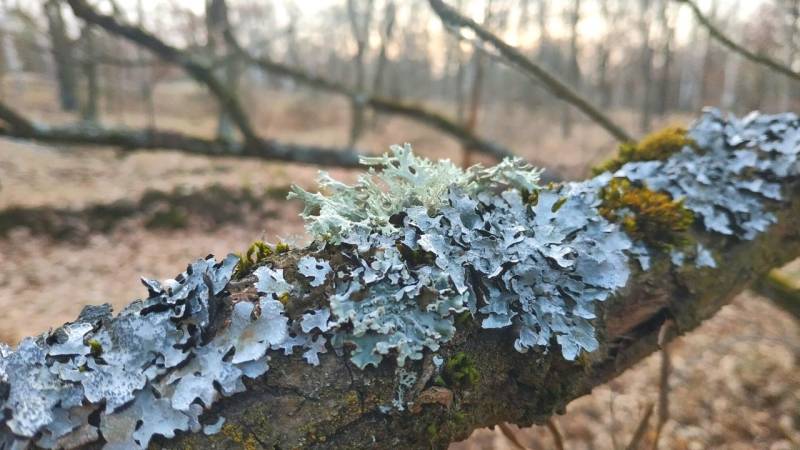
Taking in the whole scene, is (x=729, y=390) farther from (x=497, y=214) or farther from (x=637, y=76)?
(x=637, y=76)

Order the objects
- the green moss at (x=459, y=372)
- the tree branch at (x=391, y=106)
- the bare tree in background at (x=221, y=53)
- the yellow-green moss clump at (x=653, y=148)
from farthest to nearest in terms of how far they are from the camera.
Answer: the bare tree in background at (x=221, y=53), the tree branch at (x=391, y=106), the yellow-green moss clump at (x=653, y=148), the green moss at (x=459, y=372)

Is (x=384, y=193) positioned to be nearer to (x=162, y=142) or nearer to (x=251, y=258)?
(x=251, y=258)

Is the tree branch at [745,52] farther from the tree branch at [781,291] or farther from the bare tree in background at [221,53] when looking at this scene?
the bare tree in background at [221,53]

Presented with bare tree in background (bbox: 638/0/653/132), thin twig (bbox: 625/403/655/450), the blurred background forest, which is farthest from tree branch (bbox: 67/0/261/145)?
bare tree in background (bbox: 638/0/653/132)

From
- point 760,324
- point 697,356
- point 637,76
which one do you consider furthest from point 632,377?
point 637,76

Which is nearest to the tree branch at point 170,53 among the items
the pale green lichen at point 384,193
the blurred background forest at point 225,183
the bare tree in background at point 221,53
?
the blurred background forest at point 225,183
